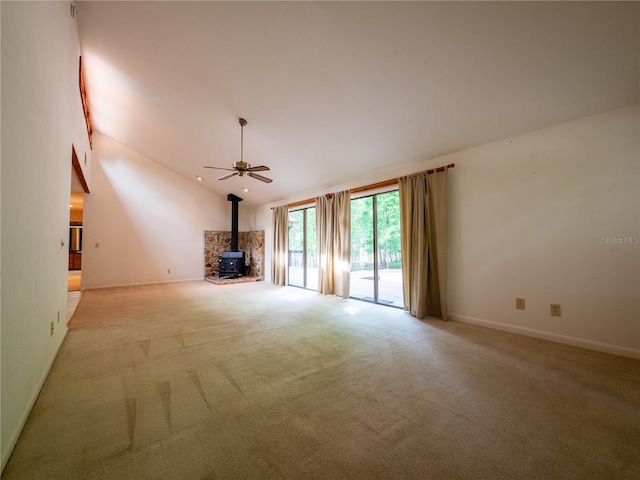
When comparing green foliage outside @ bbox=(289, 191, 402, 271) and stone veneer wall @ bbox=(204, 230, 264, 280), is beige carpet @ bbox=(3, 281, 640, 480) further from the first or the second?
stone veneer wall @ bbox=(204, 230, 264, 280)

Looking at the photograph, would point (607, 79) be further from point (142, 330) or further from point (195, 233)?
point (195, 233)

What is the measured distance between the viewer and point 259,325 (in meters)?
3.40

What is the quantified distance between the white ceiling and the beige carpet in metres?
2.52

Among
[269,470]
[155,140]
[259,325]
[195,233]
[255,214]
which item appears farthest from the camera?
[255,214]

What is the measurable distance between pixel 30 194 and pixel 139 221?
601 centimetres

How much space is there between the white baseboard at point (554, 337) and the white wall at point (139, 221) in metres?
7.15

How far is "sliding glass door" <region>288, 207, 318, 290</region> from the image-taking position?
643 cm

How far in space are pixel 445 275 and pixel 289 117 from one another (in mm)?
3116

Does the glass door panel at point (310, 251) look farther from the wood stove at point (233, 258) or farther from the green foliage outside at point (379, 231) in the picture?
the wood stove at point (233, 258)

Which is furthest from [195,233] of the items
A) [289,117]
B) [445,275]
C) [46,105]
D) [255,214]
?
[445,275]

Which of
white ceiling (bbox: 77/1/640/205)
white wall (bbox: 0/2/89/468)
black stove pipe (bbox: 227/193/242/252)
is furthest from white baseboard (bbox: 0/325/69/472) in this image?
black stove pipe (bbox: 227/193/242/252)

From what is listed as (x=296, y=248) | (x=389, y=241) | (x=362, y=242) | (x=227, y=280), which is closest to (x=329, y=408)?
(x=389, y=241)

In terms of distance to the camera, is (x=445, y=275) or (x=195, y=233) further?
(x=195, y=233)

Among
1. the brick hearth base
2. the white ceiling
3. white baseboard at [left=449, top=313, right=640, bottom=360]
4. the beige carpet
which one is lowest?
the beige carpet
